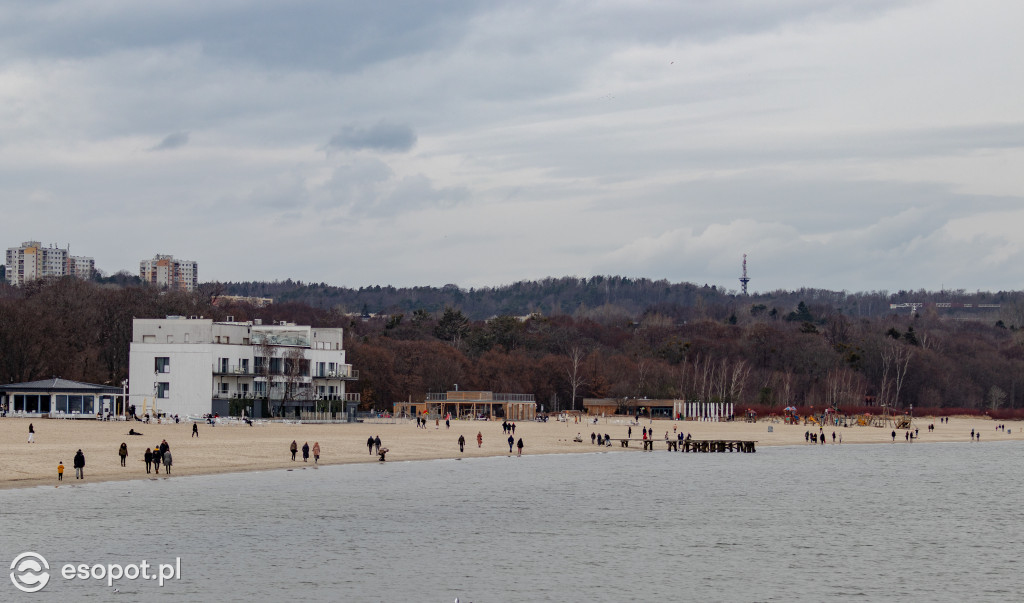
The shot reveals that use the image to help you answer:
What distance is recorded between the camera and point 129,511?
50.2 meters

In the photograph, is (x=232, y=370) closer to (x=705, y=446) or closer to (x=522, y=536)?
(x=705, y=446)

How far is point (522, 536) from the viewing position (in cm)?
4750

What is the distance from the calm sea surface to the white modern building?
36.5 m

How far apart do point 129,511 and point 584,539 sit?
19.8 m

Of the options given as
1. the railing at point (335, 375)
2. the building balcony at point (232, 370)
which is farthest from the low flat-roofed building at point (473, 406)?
the building balcony at point (232, 370)

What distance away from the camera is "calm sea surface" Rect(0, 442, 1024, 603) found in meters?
36.8

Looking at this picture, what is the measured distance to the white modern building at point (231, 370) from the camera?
107m

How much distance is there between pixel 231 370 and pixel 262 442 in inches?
1158

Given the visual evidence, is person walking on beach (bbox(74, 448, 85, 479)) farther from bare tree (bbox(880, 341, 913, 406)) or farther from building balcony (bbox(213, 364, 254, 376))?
bare tree (bbox(880, 341, 913, 406))

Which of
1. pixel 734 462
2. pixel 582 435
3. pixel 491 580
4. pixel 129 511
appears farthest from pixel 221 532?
pixel 582 435

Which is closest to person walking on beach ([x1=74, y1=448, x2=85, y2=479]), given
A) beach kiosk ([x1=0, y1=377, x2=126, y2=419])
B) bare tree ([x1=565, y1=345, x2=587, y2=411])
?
beach kiosk ([x1=0, y1=377, x2=126, y2=419])

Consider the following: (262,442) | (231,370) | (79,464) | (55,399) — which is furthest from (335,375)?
(79,464)

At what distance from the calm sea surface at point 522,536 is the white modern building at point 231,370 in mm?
36536

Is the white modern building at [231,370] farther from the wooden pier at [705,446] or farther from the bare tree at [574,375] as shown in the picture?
the bare tree at [574,375]
